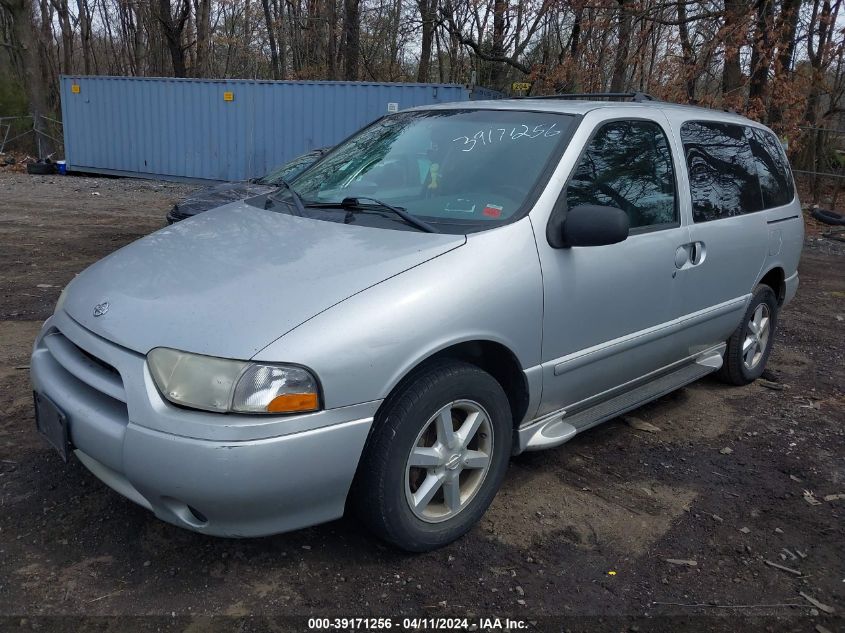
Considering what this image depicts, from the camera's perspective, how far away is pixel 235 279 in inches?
109

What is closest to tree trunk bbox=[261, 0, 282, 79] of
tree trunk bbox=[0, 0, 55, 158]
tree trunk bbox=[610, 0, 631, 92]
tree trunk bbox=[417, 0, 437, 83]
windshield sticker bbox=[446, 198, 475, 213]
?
tree trunk bbox=[417, 0, 437, 83]

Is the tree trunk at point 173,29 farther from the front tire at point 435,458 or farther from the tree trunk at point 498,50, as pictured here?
the front tire at point 435,458

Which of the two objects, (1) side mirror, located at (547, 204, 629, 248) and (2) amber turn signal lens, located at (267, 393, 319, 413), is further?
(1) side mirror, located at (547, 204, 629, 248)

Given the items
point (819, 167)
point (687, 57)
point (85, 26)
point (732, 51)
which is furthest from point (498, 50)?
point (85, 26)

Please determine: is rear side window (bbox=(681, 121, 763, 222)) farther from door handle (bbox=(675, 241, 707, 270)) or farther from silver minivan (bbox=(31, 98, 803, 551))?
door handle (bbox=(675, 241, 707, 270))

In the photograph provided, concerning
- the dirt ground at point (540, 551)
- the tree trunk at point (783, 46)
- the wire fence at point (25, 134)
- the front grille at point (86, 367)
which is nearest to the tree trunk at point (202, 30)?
the wire fence at point (25, 134)

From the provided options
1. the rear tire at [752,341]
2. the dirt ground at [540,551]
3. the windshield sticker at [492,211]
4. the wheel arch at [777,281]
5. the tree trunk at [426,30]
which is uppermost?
the tree trunk at [426,30]

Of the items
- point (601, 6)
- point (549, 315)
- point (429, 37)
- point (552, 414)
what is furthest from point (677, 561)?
point (429, 37)

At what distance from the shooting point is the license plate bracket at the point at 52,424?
8.79 ft

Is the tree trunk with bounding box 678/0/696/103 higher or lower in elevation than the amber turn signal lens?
higher

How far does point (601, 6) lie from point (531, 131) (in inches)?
444

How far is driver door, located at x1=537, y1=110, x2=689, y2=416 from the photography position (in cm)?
323

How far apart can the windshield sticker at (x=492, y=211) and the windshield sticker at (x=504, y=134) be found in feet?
1.57

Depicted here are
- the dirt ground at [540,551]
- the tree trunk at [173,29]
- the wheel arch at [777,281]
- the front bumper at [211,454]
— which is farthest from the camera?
the tree trunk at [173,29]
